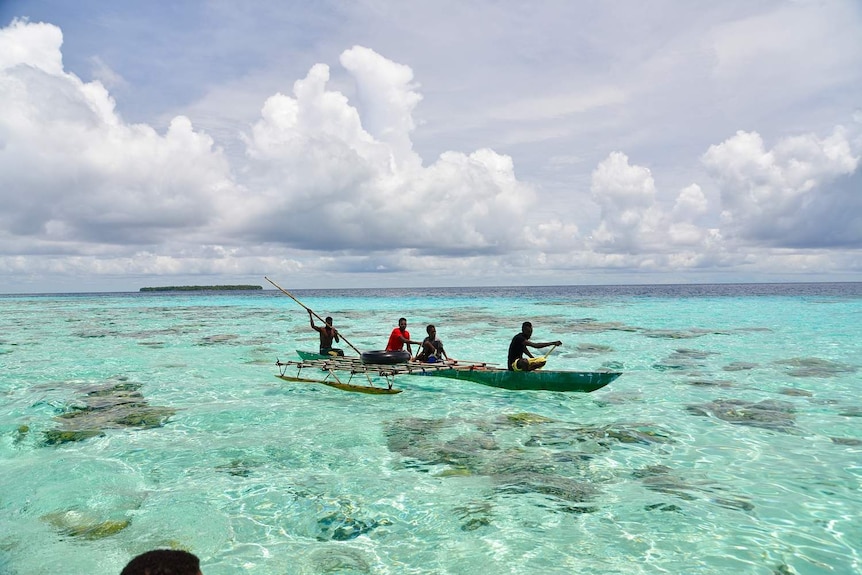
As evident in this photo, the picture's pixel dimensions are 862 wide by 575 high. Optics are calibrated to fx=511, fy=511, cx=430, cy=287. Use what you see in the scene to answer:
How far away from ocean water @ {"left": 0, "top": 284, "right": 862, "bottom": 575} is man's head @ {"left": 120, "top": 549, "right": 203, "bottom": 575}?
4.80 m

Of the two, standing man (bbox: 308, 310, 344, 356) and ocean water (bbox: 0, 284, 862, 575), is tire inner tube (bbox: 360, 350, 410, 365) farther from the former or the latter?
standing man (bbox: 308, 310, 344, 356)

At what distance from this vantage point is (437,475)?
10.1m

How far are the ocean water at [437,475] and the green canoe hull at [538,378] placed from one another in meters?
0.61

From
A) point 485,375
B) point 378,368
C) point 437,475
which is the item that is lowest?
point 437,475

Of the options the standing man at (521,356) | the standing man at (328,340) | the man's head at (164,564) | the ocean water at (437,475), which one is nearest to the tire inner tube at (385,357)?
the ocean water at (437,475)

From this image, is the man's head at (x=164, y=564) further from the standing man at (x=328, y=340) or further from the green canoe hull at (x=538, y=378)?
the standing man at (x=328, y=340)

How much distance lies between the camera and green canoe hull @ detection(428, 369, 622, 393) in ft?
51.3

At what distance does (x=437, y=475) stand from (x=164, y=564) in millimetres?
7907

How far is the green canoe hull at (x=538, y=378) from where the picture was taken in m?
15.6

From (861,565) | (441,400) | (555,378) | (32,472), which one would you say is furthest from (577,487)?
(32,472)

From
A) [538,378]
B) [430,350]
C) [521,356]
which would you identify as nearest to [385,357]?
[430,350]

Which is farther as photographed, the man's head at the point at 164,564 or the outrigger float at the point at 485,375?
the outrigger float at the point at 485,375

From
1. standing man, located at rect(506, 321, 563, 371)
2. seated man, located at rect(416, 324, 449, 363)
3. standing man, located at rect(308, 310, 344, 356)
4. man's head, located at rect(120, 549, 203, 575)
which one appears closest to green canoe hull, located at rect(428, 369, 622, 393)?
standing man, located at rect(506, 321, 563, 371)

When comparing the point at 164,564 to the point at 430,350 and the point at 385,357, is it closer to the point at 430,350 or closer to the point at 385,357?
the point at 385,357
